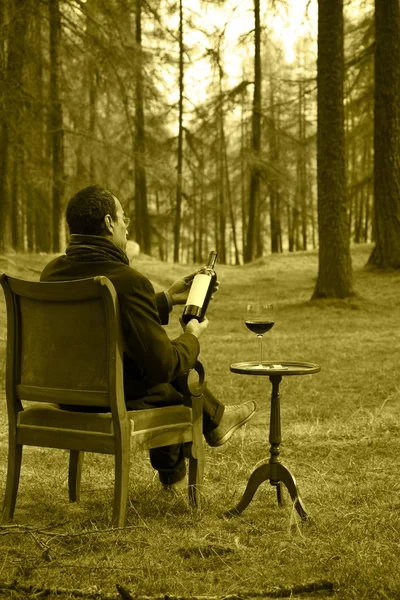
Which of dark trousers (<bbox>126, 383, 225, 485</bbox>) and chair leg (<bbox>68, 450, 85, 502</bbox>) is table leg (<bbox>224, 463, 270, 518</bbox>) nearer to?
dark trousers (<bbox>126, 383, 225, 485</bbox>)

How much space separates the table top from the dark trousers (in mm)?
306

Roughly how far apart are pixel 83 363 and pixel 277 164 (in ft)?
74.2

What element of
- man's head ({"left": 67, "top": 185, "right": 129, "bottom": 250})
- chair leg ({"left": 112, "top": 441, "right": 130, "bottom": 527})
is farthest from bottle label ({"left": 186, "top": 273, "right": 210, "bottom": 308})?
chair leg ({"left": 112, "top": 441, "right": 130, "bottom": 527})

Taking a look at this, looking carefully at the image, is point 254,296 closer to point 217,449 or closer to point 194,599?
point 217,449

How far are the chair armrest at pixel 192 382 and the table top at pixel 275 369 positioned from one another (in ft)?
0.58

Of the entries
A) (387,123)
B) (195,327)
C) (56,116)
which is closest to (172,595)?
(195,327)

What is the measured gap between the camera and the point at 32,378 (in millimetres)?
3996

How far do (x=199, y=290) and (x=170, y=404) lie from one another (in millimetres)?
606

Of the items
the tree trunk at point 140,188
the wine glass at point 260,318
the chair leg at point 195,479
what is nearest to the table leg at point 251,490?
the chair leg at point 195,479

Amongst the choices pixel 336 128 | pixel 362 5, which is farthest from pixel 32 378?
pixel 362 5

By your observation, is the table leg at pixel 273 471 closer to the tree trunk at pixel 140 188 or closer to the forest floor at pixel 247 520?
the forest floor at pixel 247 520

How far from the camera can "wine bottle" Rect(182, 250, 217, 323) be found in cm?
418

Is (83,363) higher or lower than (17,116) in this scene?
lower

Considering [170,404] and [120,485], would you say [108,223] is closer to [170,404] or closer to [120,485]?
[170,404]
